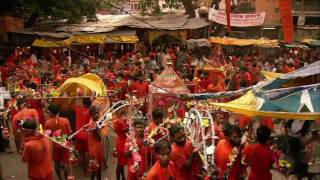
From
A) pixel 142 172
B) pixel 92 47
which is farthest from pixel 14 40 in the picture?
pixel 142 172

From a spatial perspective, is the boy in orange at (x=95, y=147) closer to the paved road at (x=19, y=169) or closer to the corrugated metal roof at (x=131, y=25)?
the paved road at (x=19, y=169)

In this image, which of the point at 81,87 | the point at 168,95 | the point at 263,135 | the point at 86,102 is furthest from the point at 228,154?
the point at 81,87

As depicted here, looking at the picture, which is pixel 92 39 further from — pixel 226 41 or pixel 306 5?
pixel 306 5

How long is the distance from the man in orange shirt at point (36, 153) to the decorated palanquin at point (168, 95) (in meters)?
3.40

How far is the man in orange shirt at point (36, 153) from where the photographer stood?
25.5 feet

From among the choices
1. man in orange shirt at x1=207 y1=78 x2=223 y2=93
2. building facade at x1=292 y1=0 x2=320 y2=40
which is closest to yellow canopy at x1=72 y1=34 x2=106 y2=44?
man in orange shirt at x1=207 y1=78 x2=223 y2=93

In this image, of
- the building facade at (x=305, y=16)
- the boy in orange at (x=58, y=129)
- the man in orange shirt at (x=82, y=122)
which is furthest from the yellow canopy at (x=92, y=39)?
the building facade at (x=305, y=16)

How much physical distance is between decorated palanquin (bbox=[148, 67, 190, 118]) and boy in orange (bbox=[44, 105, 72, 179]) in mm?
2441

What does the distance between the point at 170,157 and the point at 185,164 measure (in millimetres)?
374

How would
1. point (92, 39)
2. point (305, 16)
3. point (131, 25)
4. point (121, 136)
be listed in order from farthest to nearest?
point (305, 16) → point (131, 25) → point (92, 39) → point (121, 136)

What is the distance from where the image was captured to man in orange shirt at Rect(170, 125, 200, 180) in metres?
6.91

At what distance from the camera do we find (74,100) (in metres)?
11.7

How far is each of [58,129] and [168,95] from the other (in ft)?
10.4

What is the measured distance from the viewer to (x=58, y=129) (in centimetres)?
920
